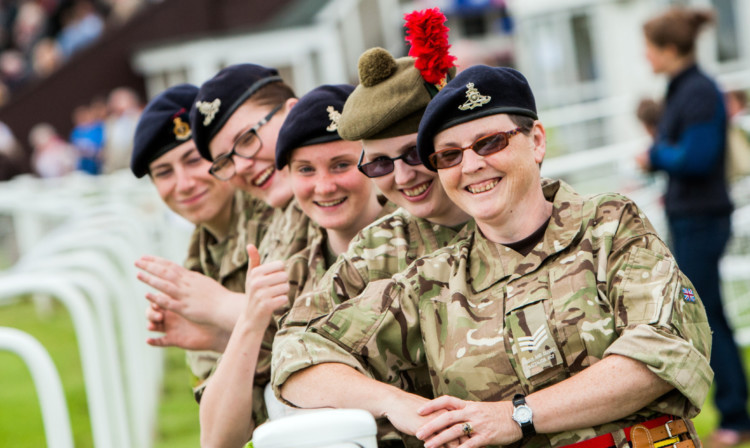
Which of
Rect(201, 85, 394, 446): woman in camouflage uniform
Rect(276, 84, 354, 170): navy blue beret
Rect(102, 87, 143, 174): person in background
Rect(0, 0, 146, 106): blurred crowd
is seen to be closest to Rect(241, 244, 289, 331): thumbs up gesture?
Rect(201, 85, 394, 446): woman in camouflage uniform

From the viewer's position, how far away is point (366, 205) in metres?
3.46

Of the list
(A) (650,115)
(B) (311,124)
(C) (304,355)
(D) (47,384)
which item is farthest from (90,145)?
(C) (304,355)

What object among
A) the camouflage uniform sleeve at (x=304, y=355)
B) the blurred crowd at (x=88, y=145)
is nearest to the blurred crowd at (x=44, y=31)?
the blurred crowd at (x=88, y=145)

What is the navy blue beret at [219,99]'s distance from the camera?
152 inches

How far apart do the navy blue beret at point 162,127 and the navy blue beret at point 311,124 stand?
3.26ft

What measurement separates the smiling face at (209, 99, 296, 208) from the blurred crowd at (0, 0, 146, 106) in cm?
2118

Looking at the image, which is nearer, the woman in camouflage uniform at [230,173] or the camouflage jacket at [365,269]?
the camouflage jacket at [365,269]

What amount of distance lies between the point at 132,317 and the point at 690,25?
3.79 m

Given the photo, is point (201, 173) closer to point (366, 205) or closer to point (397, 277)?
point (366, 205)

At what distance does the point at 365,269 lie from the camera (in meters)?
3.09

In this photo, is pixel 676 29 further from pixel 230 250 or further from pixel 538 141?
pixel 538 141

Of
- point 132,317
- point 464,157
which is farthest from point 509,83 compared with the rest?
point 132,317

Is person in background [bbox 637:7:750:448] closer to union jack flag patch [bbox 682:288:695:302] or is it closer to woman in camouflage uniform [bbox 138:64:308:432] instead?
woman in camouflage uniform [bbox 138:64:308:432]

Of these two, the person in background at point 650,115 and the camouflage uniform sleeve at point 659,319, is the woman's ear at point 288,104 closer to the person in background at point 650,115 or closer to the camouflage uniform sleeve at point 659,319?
the camouflage uniform sleeve at point 659,319
